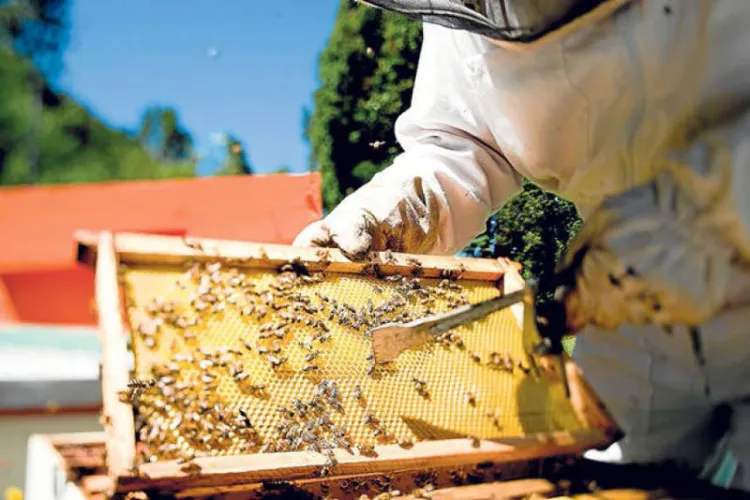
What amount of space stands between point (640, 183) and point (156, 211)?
11.2 metres

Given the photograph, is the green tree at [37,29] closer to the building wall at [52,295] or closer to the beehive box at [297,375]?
the building wall at [52,295]

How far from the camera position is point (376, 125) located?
13.0 ft

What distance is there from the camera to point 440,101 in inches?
88.0

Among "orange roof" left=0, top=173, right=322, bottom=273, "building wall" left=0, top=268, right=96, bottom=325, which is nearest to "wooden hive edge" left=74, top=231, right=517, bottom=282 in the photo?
"orange roof" left=0, top=173, right=322, bottom=273

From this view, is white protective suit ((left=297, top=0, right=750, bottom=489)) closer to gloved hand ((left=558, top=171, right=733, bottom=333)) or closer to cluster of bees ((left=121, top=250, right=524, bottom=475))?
gloved hand ((left=558, top=171, right=733, bottom=333))

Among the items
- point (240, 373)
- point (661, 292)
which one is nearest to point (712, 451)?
point (661, 292)

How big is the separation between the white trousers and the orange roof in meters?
3.18

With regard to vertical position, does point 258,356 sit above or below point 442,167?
below

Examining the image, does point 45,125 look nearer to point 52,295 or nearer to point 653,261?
point 52,295

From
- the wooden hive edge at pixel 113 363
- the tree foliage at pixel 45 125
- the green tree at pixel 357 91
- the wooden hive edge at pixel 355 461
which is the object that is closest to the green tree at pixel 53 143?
the tree foliage at pixel 45 125

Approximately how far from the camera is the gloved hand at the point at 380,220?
205 cm

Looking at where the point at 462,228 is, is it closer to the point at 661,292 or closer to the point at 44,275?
the point at 661,292

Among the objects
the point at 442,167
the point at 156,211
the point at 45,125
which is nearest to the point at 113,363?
the point at 442,167

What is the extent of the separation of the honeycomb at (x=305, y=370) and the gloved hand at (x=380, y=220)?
0.13 m
